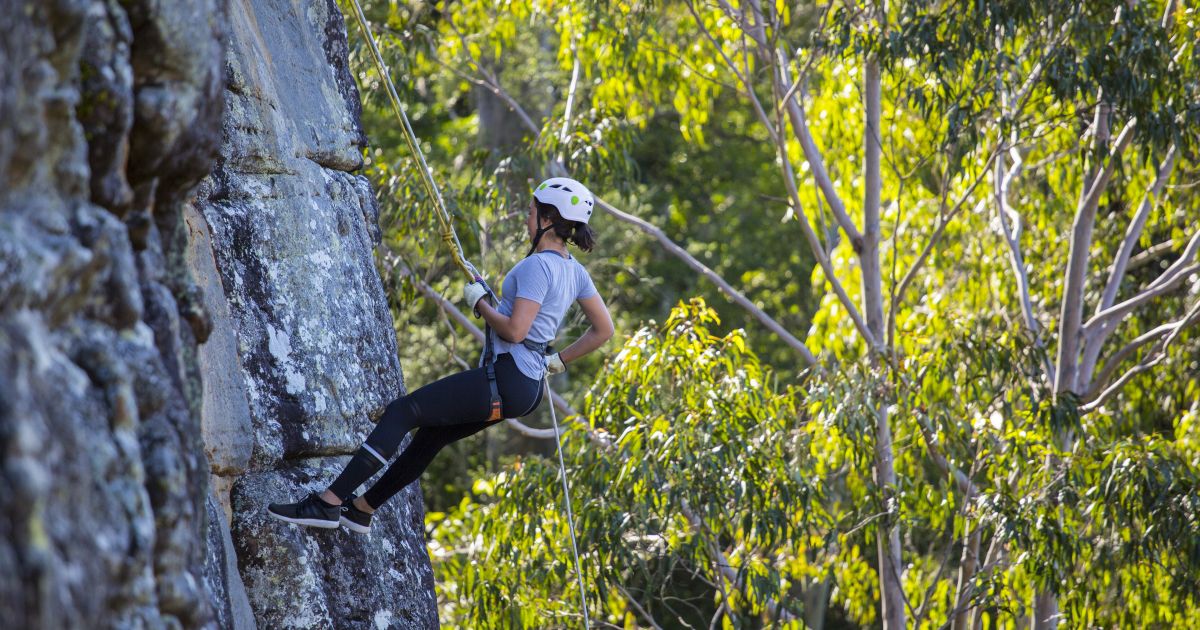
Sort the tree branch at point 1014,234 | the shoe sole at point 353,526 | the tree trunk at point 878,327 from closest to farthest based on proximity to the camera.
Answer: the shoe sole at point 353,526 → the tree trunk at point 878,327 → the tree branch at point 1014,234

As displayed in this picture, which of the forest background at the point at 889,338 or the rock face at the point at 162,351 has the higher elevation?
the forest background at the point at 889,338

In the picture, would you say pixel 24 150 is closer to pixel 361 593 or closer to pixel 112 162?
pixel 112 162

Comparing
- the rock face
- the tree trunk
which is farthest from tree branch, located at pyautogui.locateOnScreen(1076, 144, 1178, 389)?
the rock face

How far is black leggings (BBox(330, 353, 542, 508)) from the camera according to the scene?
4.00m

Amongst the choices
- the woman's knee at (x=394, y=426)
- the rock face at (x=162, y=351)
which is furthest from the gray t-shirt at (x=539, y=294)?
the rock face at (x=162, y=351)

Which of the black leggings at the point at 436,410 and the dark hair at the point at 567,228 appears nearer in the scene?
the black leggings at the point at 436,410

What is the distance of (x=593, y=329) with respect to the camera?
4.46m

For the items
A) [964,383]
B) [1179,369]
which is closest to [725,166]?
[1179,369]

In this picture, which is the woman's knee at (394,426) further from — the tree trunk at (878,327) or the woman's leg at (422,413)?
the tree trunk at (878,327)

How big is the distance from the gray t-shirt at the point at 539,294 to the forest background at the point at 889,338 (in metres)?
2.48

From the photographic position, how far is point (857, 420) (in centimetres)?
700

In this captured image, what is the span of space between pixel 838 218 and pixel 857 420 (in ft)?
6.31

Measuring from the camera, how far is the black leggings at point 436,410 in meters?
4.00

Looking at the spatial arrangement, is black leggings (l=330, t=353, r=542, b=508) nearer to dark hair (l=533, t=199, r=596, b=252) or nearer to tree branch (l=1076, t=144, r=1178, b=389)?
dark hair (l=533, t=199, r=596, b=252)
